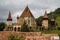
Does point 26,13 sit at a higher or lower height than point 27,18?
higher

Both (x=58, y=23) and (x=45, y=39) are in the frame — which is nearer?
(x=45, y=39)

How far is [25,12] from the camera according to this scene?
56062 mm

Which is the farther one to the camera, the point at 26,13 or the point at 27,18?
the point at 27,18

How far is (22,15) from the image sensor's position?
183 feet

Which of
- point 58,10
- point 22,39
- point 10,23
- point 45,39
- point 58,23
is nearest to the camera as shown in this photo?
point 45,39

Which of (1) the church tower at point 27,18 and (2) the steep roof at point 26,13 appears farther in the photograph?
(2) the steep roof at point 26,13

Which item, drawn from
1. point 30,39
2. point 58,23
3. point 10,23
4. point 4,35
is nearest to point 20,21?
point 10,23

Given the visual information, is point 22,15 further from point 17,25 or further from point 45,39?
point 45,39

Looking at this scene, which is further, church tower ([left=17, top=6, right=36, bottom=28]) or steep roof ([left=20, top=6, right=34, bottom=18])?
steep roof ([left=20, top=6, right=34, bottom=18])

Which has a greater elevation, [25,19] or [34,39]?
[25,19]

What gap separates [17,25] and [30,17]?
3.12 metres

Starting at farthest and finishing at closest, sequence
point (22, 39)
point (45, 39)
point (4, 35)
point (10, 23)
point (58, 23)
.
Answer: point (58, 23) → point (10, 23) → point (4, 35) → point (22, 39) → point (45, 39)

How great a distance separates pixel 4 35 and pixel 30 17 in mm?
31275

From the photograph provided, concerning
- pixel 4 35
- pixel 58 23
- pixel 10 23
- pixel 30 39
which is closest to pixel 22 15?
pixel 10 23
